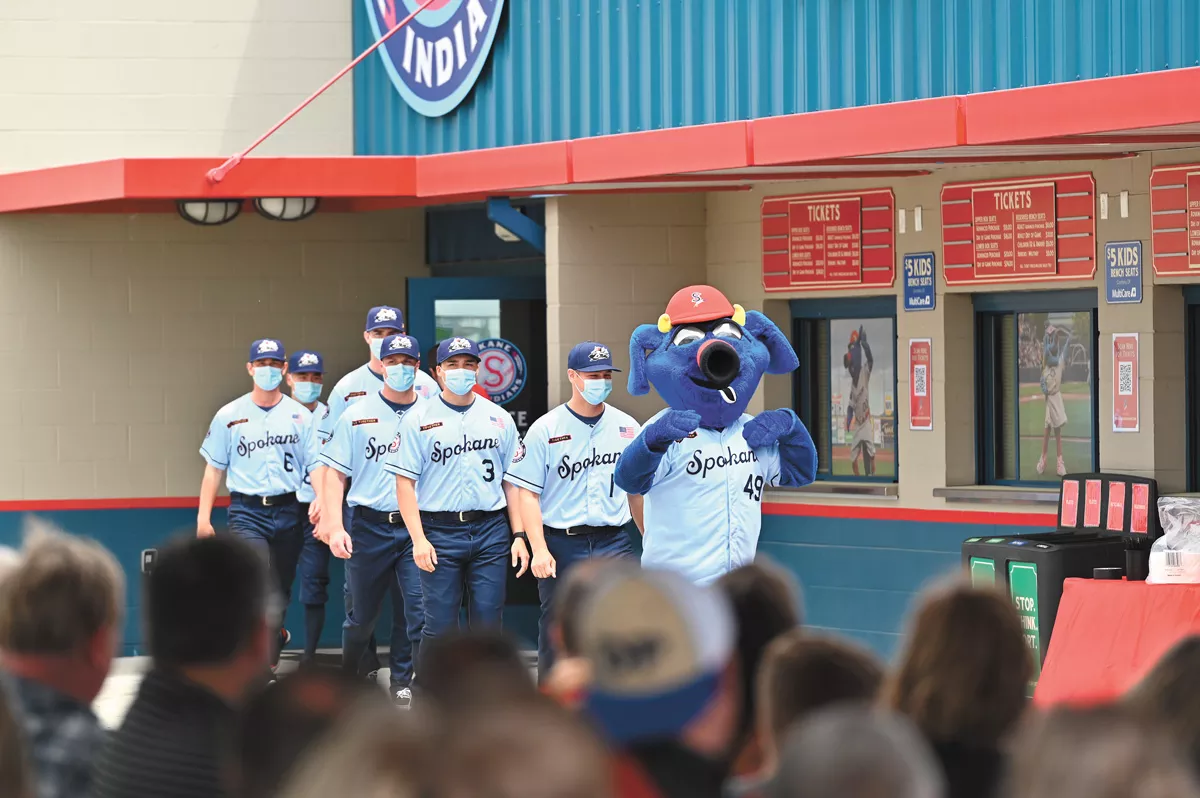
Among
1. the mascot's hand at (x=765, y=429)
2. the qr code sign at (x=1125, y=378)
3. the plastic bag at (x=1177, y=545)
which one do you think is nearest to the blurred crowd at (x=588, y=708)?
the mascot's hand at (x=765, y=429)

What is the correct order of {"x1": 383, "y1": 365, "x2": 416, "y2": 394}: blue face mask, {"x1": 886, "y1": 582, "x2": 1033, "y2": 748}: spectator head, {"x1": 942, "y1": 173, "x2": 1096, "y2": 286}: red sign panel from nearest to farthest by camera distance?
{"x1": 886, "y1": 582, "x2": 1033, "y2": 748}: spectator head < {"x1": 942, "y1": 173, "x2": 1096, "y2": 286}: red sign panel < {"x1": 383, "y1": 365, "x2": 416, "y2": 394}: blue face mask

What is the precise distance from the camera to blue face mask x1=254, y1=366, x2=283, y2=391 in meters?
11.8

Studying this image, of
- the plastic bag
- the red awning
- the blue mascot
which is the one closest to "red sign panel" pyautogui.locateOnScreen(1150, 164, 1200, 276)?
the red awning

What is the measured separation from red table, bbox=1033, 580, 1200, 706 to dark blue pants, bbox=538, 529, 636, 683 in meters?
2.19

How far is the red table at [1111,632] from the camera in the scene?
806 centimetres

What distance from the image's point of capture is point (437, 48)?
12016mm

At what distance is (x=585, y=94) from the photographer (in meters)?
11.0

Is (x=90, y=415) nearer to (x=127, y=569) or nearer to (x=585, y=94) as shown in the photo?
(x=127, y=569)

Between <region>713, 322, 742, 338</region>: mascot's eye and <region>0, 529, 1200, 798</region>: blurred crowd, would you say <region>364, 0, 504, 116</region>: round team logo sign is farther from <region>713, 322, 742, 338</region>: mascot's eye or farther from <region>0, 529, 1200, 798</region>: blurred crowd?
<region>0, 529, 1200, 798</region>: blurred crowd

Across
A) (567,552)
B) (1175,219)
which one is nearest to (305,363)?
(567,552)

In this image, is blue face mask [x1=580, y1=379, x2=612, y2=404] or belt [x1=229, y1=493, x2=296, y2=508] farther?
belt [x1=229, y1=493, x2=296, y2=508]

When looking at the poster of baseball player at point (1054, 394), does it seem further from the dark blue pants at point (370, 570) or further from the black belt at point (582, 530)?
the dark blue pants at point (370, 570)

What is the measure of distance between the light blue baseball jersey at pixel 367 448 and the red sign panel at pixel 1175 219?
3898mm

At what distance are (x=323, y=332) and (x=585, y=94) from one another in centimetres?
297
